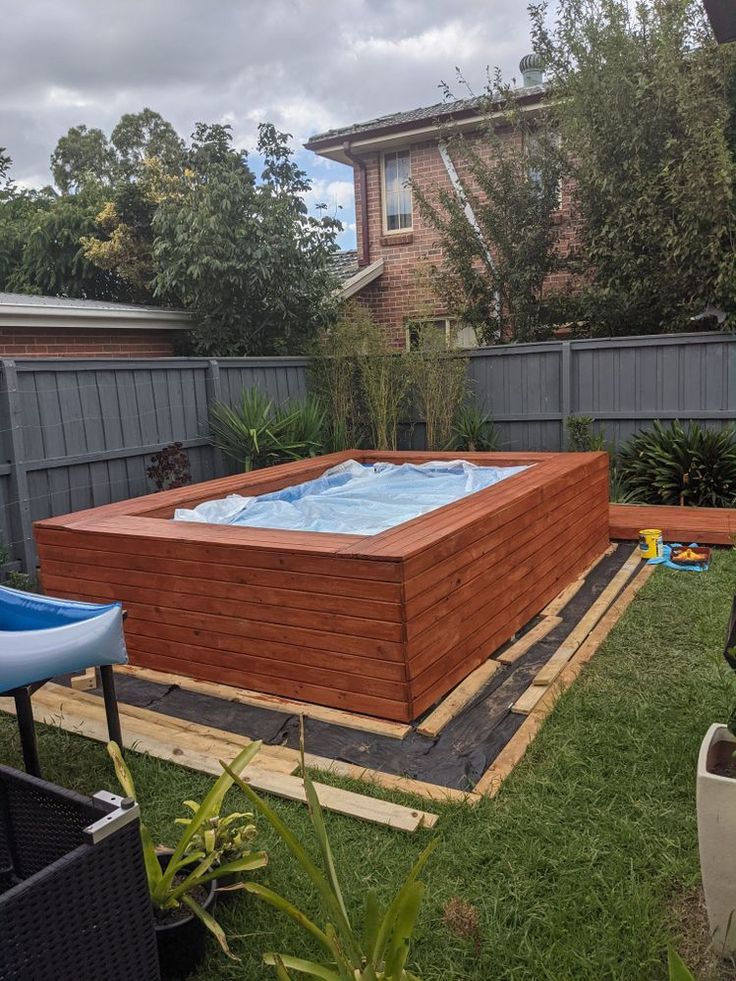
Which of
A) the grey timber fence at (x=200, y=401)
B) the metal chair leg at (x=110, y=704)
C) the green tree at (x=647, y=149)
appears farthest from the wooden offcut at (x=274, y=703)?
the green tree at (x=647, y=149)

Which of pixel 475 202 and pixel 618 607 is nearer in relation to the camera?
pixel 618 607

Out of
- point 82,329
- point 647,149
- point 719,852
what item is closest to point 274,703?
point 719,852

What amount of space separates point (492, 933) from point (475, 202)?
27.5ft

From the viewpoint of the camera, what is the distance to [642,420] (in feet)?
23.3

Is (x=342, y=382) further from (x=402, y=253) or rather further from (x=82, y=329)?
(x=402, y=253)

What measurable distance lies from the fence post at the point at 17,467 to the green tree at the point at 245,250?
3619 millimetres

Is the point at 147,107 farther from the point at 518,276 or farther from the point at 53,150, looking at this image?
the point at 518,276

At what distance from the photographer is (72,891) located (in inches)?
52.9

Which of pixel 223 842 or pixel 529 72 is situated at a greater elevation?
pixel 529 72

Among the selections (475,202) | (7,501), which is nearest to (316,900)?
(7,501)

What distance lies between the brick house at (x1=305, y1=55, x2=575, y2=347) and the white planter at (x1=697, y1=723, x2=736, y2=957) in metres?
8.67

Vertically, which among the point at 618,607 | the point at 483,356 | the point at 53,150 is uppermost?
the point at 53,150

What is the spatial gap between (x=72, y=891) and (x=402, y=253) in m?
10.5

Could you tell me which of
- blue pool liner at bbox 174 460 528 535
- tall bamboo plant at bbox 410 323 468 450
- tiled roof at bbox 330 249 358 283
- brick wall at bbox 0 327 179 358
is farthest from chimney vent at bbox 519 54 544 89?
blue pool liner at bbox 174 460 528 535
